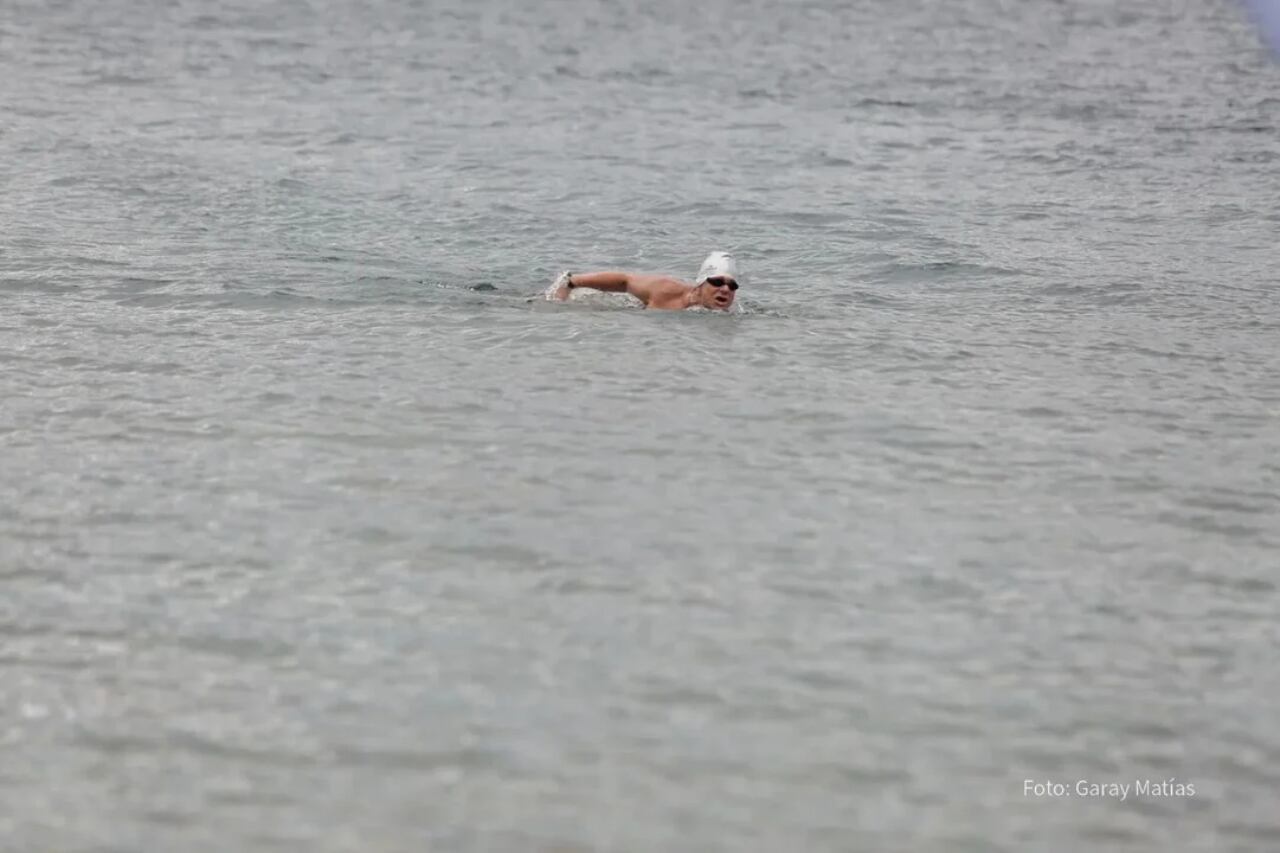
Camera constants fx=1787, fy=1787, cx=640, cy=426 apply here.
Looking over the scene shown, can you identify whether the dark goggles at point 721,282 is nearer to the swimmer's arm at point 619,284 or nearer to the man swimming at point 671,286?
the man swimming at point 671,286

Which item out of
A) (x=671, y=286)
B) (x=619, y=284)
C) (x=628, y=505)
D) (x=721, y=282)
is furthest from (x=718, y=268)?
(x=628, y=505)

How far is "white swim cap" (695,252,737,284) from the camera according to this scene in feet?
48.1

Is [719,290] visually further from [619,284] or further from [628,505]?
[628,505]

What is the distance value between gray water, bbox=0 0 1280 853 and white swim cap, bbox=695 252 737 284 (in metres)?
0.35

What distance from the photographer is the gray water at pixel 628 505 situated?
6984mm

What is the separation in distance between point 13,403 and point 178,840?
616 cm

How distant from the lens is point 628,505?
1004 centimetres

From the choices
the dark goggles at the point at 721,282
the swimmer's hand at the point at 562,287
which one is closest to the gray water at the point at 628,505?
the swimmer's hand at the point at 562,287

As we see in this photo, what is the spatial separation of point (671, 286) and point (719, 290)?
59 cm

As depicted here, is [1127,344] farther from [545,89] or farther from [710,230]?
[545,89]

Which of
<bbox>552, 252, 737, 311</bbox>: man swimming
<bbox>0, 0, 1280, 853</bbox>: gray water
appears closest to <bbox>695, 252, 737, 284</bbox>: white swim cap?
<bbox>552, 252, 737, 311</bbox>: man swimming

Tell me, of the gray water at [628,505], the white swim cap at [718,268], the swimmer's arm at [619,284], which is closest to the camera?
the gray water at [628,505]

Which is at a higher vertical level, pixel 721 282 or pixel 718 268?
pixel 718 268

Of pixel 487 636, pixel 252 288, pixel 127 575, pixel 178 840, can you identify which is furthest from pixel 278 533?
pixel 252 288
